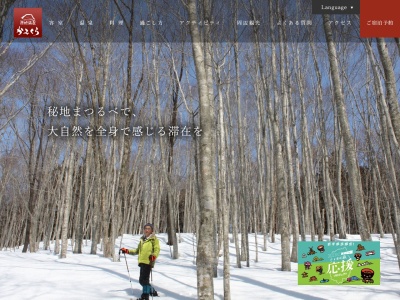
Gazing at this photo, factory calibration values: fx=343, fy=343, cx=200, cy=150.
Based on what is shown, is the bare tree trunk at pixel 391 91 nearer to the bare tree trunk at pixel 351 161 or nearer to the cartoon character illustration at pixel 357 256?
the bare tree trunk at pixel 351 161

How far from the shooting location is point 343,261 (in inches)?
183

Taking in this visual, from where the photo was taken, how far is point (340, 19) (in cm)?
908

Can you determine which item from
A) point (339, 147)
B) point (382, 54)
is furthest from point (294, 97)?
point (382, 54)

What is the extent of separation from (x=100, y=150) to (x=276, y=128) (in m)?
5.86

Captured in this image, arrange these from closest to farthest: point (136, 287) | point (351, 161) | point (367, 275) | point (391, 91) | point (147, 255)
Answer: point (367, 275), point (391, 91), point (147, 255), point (351, 161), point (136, 287)

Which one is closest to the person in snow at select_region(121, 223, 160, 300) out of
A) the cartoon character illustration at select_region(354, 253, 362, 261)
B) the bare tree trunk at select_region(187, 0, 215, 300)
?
the bare tree trunk at select_region(187, 0, 215, 300)

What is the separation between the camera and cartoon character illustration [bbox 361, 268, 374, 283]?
4.61 m

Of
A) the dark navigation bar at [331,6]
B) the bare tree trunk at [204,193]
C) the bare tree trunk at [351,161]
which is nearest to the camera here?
the bare tree trunk at [204,193]

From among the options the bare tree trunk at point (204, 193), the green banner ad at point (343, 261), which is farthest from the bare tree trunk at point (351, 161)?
the bare tree trunk at point (204, 193)

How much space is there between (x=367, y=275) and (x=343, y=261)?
1.20ft

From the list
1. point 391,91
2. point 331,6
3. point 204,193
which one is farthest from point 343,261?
point 331,6

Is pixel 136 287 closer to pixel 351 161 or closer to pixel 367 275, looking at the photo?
pixel 367 275

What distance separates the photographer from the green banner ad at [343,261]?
4.57 meters

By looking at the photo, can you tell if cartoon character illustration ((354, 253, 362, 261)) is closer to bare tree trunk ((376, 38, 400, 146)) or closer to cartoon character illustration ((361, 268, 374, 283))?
cartoon character illustration ((361, 268, 374, 283))
